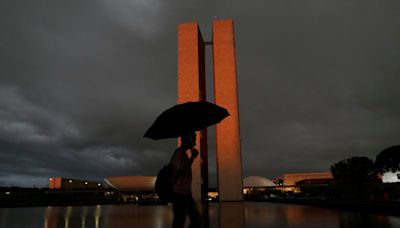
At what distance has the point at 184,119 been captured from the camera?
3432 millimetres

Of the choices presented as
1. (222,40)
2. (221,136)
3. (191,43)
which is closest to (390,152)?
(221,136)

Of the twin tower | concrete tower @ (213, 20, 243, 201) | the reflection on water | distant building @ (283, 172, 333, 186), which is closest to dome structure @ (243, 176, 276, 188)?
distant building @ (283, 172, 333, 186)

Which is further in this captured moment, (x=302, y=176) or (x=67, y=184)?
(x=302, y=176)

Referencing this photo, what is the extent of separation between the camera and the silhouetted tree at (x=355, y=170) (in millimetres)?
30469

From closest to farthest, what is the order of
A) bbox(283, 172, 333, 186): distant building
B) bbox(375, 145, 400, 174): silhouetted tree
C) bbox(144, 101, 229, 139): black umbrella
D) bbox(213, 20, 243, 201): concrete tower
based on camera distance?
1. bbox(144, 101, 229, 139): black umbrella
2. bbox(375, 145, 400, 174): silhouetted tree
3. bbox(213, 20, 243, 201): concrete tower
4. bbox(283, 172, 333, 186): distant building

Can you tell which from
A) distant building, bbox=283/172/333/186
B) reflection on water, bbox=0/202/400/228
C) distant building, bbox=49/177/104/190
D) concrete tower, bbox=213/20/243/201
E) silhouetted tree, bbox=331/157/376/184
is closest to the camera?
reflection on water, bbox=0/202/400/228

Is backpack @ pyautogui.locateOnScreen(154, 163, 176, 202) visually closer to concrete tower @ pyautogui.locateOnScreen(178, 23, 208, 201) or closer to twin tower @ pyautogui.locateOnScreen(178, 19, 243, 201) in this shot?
twin tower @ pyautogui.locateOnScreen(178, 19, 243, 201)

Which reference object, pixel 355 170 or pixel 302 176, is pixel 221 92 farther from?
pixel 302 176

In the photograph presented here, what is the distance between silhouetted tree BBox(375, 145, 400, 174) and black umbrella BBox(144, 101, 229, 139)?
3285cm

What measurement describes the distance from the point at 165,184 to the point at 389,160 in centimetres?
3371

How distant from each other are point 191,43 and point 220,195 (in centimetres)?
1783

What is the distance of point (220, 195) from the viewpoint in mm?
38375

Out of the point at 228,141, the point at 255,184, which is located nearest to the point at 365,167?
the point at 228,141

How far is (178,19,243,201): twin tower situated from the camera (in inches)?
1518
